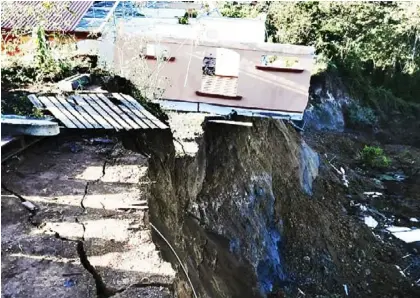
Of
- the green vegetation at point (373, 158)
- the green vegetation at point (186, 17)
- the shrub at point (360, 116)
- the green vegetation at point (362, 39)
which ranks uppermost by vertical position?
the green vegetation at point (186, 17)

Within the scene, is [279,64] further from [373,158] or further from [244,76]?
[373,158]

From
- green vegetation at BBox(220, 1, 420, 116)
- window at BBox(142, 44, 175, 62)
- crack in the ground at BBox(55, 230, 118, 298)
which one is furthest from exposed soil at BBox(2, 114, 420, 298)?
green vegetation at BBox(220, 1, 420, 116)

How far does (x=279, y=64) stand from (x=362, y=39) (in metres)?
11.7

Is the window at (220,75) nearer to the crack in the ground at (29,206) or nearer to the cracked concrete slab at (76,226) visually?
the cracked concrete slab at (76,226)

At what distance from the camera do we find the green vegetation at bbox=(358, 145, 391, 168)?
55.8ft

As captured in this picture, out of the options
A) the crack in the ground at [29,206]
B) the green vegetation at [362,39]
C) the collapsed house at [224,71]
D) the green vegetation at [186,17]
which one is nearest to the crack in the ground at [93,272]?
the crack in the ground at [29,206]

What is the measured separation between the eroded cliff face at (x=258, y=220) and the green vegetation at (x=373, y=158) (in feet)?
16.6

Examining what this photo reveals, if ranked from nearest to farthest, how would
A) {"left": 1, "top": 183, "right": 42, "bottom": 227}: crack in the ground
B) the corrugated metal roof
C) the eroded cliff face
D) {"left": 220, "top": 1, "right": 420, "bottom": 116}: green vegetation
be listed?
{"left": 1, "top": 183, "right": 42, "bottom": 227}: crack in the ground, the eroded cliff face, the corrugated metal roof, {"left": 220, "top": 1, "right": 420, "bottom": 116}: green vegetation

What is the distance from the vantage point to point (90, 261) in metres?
3.29

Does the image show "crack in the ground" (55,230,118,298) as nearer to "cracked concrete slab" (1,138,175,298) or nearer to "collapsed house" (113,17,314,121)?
"cracked concrete slab" (1,138,175,298)

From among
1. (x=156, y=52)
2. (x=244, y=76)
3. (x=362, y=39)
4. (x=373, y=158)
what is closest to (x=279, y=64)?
(x=244, y=76)

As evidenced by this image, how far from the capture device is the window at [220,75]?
888 centimetres

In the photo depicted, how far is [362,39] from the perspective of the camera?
1892 cm

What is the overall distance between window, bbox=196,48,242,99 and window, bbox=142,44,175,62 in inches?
28.5
